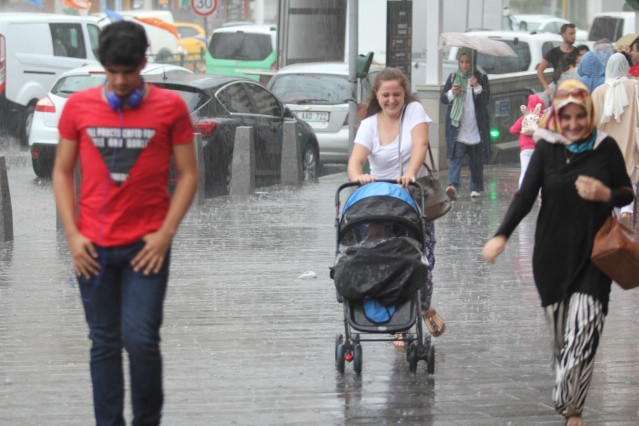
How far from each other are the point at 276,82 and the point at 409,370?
14407 millimetres

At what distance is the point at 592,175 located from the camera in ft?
19.5

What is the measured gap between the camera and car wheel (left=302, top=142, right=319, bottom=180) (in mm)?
19094

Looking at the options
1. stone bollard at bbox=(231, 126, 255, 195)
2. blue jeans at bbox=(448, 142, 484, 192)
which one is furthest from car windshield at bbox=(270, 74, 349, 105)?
blue jeans at bbox=(448, 142, 484, 192)

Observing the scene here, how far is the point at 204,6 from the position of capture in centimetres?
3209

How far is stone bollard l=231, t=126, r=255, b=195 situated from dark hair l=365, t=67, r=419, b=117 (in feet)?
28.1

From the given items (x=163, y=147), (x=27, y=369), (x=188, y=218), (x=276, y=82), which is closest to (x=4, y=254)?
(x=188, y=218)

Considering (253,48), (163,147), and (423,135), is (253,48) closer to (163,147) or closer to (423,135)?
(423,135)

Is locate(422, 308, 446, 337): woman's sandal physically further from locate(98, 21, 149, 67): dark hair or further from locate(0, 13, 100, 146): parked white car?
locate(0, 13, 100, 146): parked white car

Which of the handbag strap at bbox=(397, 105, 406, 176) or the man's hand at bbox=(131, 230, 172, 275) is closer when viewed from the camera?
the man's hand at bbox=(131, 230, 172, 275)

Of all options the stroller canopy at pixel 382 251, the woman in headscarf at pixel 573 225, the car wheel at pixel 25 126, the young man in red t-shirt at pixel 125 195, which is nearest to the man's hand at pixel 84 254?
the young man in red t-shirt at pixel 125 195

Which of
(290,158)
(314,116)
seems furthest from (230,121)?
(314,116)

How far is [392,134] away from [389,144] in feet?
0.20

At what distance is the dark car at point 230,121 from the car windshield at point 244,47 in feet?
41.2

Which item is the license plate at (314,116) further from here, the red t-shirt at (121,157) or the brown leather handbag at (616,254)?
the red t-shirt at (121,157)
